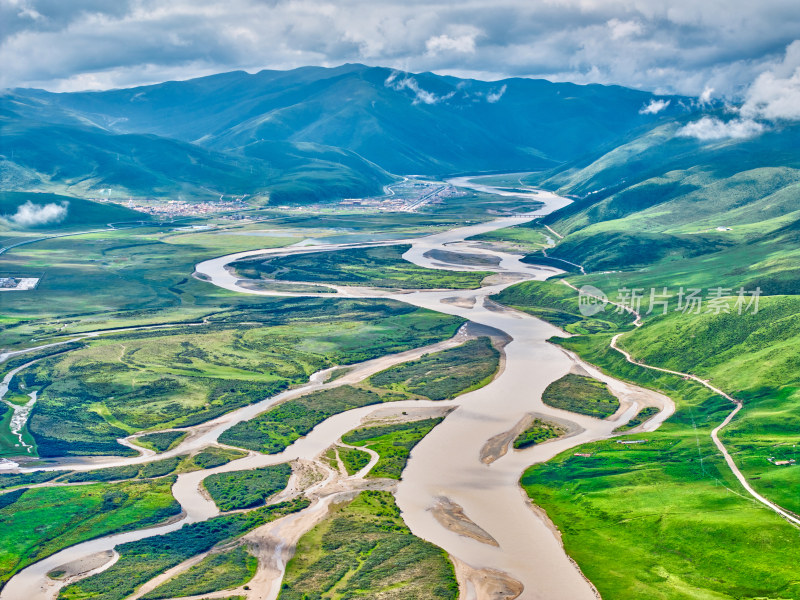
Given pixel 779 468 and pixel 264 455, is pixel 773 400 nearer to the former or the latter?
pixel 779 468

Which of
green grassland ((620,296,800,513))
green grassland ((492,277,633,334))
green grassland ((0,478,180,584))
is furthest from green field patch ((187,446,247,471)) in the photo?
green grassland ((492,277,633,334))

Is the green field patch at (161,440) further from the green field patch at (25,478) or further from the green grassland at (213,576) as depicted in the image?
the green grassland at (213,576)

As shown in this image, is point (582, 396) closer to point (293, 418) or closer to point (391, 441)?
point (391, 441)

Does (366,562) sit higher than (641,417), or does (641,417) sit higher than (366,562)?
(366,562)

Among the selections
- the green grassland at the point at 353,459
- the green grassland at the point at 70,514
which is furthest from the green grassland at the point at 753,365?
the green grassland at the point at 70,514

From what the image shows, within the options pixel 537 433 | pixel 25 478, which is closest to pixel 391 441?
pixel 537 433

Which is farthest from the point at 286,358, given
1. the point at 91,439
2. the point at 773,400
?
the point at 773,400

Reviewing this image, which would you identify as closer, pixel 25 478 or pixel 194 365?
pixel 25 478
